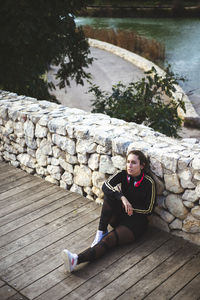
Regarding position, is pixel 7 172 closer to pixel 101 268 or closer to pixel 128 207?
pixel 128 207

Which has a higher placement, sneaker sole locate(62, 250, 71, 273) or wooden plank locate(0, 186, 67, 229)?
sneaker sole locate(62, 250, 71, 273)

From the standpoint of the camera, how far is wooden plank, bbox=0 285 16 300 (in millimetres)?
3297

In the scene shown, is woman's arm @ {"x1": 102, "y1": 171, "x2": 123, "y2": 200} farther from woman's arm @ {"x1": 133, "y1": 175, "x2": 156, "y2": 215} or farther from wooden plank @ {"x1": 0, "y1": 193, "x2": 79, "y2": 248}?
wooden plank @ {"x1": 0, "y1": 193, "x2": 79, "y2": 248}

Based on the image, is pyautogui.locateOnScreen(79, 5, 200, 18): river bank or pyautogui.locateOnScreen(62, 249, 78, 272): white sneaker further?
pyautogui.locateOnScreen(79, 5, 200, 18): river bank

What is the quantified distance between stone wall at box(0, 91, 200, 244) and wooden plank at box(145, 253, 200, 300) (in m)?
0.35

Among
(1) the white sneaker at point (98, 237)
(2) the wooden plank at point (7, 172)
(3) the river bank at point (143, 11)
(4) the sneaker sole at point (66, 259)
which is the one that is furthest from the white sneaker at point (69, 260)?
(3) the river bank at point (143, 11)

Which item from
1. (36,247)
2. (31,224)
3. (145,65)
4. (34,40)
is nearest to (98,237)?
(36,247)

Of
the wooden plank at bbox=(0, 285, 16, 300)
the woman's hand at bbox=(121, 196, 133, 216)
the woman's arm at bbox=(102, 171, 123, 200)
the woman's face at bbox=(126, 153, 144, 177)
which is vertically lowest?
the wooden plank at bbox=(0, 285, 16, 300)

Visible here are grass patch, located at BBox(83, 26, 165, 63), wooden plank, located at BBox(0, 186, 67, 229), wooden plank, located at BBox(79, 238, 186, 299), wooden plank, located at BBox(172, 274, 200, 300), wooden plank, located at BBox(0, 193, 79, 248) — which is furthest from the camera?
grass patch, located at BBox(83, 26, 165, 63)

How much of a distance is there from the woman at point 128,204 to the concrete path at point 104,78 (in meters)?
5.99

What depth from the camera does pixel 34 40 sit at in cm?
823

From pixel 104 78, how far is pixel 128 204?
36.4 ft

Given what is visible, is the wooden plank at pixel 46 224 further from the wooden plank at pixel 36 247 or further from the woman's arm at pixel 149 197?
the woman's arm at pixel 149 197

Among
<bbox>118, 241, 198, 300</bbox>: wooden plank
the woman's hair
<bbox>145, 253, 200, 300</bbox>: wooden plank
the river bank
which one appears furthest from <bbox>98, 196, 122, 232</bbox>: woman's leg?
the river bank
